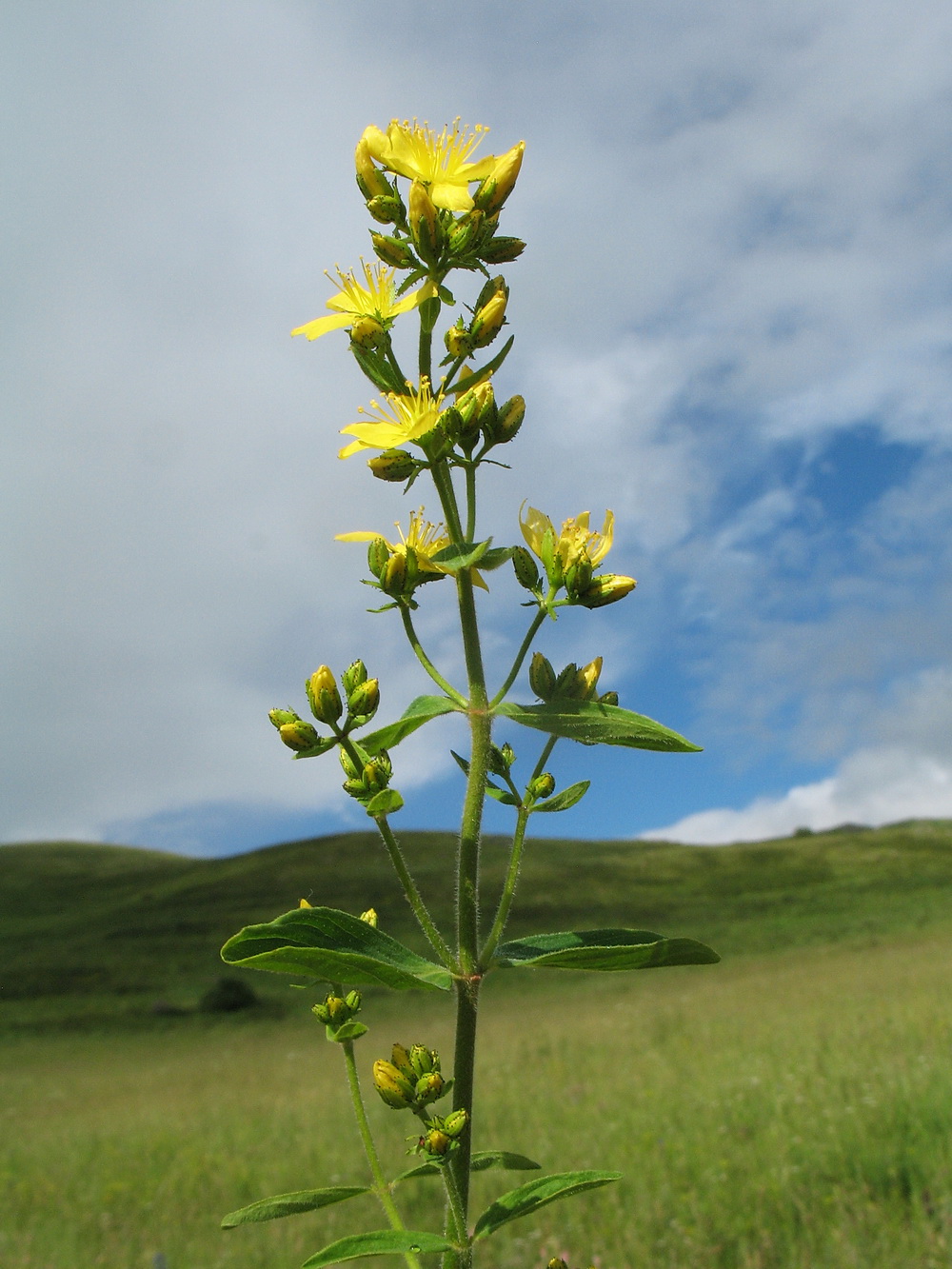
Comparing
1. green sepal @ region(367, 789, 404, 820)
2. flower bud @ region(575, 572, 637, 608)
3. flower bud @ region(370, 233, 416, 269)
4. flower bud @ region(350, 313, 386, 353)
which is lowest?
green sepal @ region(367, 789, 404, 820)

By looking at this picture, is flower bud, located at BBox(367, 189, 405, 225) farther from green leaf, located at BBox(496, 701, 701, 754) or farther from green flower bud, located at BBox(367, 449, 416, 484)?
green leaf, located at BBox(496, 701, 701, 754)

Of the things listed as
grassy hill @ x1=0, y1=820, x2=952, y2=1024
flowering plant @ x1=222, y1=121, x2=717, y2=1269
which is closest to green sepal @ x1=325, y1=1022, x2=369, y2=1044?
flowering plant @ x1=222, y1=121, x2=717, y2=1269

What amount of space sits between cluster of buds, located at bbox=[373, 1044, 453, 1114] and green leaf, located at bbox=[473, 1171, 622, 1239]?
17 centimetres

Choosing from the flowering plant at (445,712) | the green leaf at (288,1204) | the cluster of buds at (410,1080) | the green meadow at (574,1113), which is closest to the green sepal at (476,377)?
the flowering plant at (445,712)

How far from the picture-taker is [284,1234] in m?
5.70

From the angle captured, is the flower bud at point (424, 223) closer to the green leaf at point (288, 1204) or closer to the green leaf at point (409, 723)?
the green leaf at point (409, 723)

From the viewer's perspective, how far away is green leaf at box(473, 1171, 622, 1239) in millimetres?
1282

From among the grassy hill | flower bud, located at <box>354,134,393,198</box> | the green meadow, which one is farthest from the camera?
the grassy hill

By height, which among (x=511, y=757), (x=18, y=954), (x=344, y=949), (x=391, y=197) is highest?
(x=391, y=197)

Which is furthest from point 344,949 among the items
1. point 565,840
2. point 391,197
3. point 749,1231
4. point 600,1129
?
point 565,840

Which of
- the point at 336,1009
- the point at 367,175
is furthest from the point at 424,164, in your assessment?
the point at 336,1009

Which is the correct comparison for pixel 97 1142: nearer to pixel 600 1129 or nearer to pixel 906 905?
pixel 600 1129

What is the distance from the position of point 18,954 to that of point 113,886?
58.3ft

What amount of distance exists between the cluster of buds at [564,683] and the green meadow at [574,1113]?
2374mm
